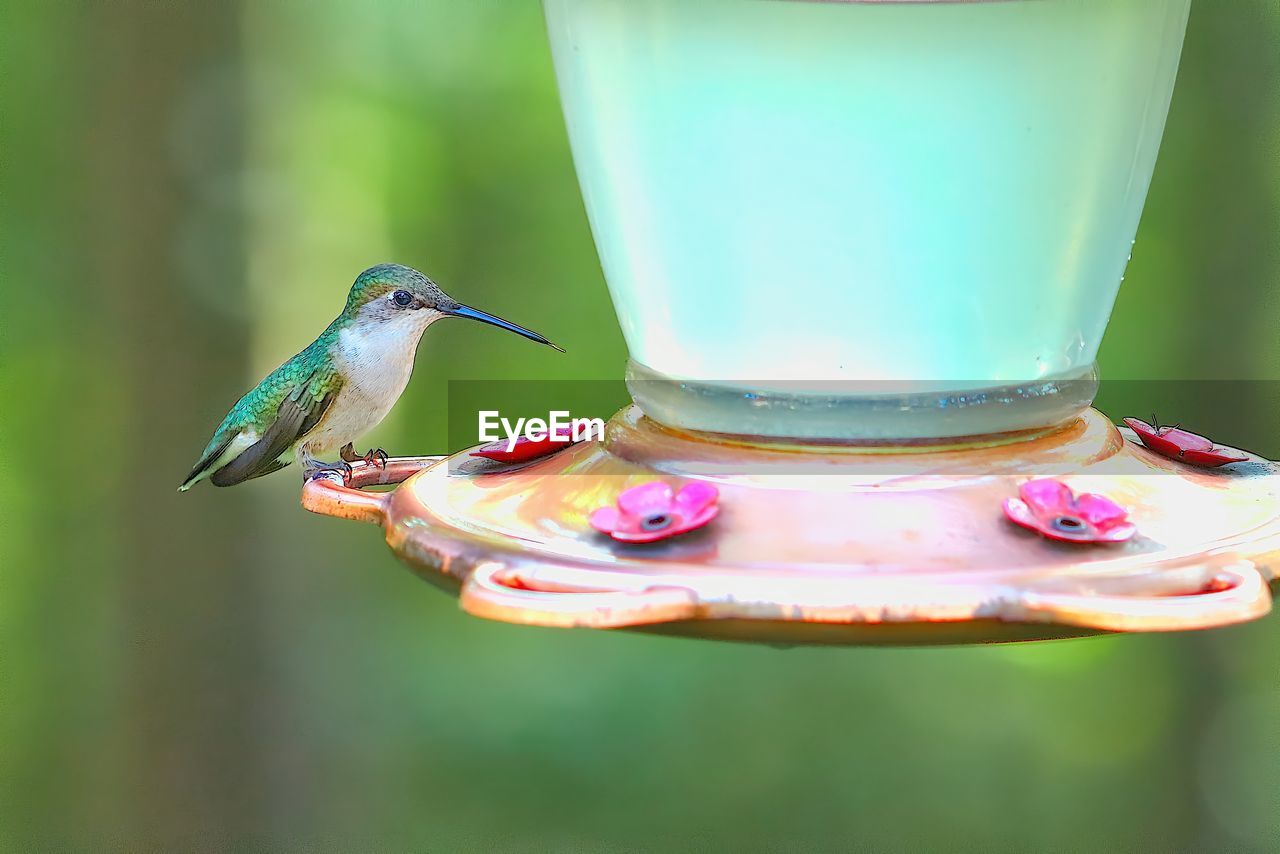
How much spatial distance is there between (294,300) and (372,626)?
935mm

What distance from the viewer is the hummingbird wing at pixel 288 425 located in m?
2.05

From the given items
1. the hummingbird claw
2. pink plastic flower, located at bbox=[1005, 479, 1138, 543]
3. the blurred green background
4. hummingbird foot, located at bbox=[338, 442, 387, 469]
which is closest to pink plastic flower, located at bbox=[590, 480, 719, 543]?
pink plastic flower, located at bbox=[1005, 479, 1138, 543]

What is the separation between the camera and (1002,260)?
1.32 metres

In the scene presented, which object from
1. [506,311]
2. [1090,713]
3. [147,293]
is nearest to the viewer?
[147,293]

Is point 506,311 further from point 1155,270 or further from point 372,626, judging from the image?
point 1155,270

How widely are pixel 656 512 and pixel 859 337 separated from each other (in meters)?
0.29

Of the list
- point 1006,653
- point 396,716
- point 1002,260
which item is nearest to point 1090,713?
point 1006,653

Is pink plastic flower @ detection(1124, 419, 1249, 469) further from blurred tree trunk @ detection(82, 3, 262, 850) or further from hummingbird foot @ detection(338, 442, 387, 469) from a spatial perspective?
blurred tree trunk @ detection(82, 3, 262, 850)

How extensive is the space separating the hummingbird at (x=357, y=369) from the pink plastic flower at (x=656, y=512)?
78 centimetres

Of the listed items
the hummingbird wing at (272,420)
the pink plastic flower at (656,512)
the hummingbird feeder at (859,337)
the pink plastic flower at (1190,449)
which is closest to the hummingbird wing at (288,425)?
the hummingbird wing at (272,420)

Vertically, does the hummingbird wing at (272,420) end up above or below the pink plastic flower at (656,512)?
below

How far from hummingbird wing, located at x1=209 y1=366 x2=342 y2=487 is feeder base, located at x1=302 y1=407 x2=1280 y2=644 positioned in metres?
0.59

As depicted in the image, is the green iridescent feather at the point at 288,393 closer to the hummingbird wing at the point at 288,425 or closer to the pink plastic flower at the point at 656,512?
the hummingbird wing at the point at 288,425

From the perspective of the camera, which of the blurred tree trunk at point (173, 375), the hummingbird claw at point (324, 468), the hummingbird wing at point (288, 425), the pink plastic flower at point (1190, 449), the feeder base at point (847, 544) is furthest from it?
the blurred tree trunk at point (173, 375)
